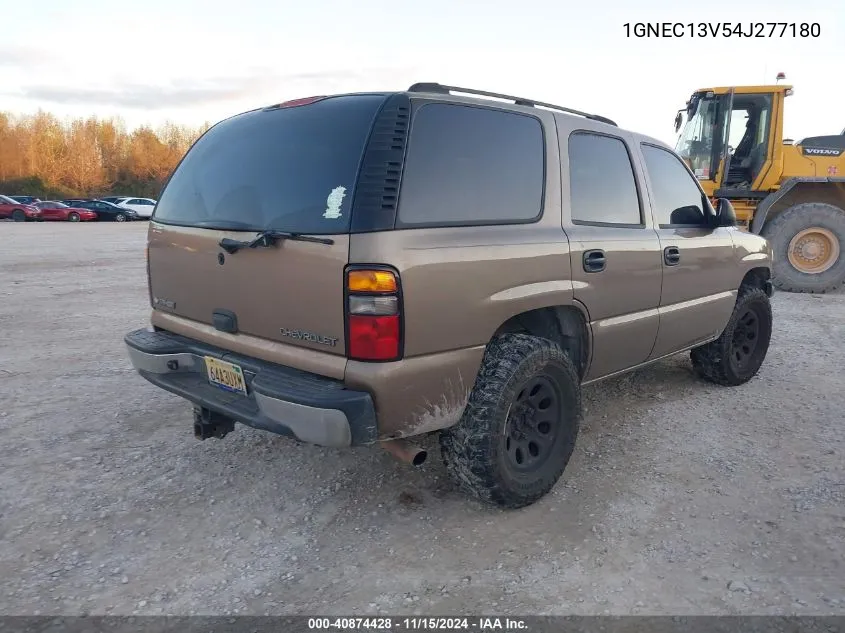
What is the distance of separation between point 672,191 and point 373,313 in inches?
105

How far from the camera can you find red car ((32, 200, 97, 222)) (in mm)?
34281

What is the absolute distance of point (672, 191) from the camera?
4102 millimetres

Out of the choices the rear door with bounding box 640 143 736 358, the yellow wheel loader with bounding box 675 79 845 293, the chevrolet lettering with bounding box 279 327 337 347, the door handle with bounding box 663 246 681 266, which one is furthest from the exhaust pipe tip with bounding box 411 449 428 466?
the yellow wheel loader with bounding box 675 79 845 293

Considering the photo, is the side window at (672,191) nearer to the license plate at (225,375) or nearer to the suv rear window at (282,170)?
the suv rear window at (282,170)

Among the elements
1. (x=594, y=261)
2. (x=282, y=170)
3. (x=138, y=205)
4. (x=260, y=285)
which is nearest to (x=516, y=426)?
(x=594, y=261)

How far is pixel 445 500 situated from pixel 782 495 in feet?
5.59

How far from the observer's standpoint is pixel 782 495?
311 cm

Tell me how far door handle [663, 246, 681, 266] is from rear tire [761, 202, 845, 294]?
6.49 meters

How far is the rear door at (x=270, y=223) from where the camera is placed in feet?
8.04

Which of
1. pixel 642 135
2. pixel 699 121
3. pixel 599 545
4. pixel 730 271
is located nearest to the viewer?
pixel 599 545

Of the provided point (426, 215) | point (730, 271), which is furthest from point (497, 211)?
point (730, 271)

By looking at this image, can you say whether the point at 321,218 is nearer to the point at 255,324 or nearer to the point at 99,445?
the point at 255,324

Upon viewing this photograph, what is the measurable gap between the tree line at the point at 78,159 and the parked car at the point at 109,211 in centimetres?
1783

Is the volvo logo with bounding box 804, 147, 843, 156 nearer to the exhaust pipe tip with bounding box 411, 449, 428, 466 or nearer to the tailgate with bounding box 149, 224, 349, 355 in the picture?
the exhaust pipe tip with bounding box 411, 449, 428, 466
